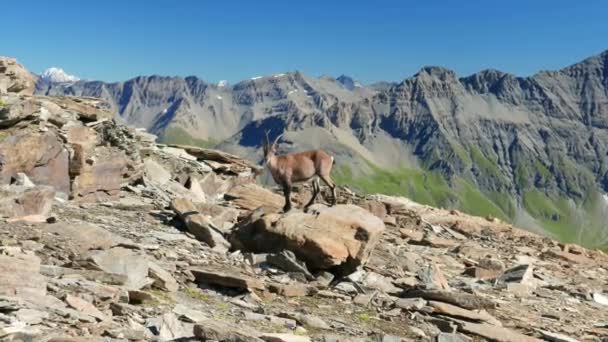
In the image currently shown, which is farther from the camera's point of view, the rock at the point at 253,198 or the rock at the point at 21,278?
the rock at the point at 253,198

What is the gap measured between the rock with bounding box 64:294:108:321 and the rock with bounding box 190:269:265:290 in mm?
5388

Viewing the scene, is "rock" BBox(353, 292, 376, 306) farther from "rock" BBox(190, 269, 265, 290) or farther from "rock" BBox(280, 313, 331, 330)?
"rock" BBox(280, 313, 331, 330)

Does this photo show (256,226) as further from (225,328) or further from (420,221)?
(420,221)

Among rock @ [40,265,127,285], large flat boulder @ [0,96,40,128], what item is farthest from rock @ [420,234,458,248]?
rock @ [40,265,127,285]

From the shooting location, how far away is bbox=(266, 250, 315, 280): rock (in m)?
19.1

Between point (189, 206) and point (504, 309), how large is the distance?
1290cm

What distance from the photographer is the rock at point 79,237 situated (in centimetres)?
1658

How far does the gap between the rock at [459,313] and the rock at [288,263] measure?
428 cm

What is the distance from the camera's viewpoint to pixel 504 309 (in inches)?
794

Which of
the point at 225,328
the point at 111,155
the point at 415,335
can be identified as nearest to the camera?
the point at 225,328

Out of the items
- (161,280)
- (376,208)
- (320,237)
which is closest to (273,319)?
(161,280)

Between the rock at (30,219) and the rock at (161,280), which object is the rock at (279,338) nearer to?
the rock at (161,280)

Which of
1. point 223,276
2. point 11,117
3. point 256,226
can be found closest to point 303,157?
point 256,226

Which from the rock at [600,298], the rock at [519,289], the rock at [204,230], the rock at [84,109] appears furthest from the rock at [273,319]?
the rock at [84,109]
